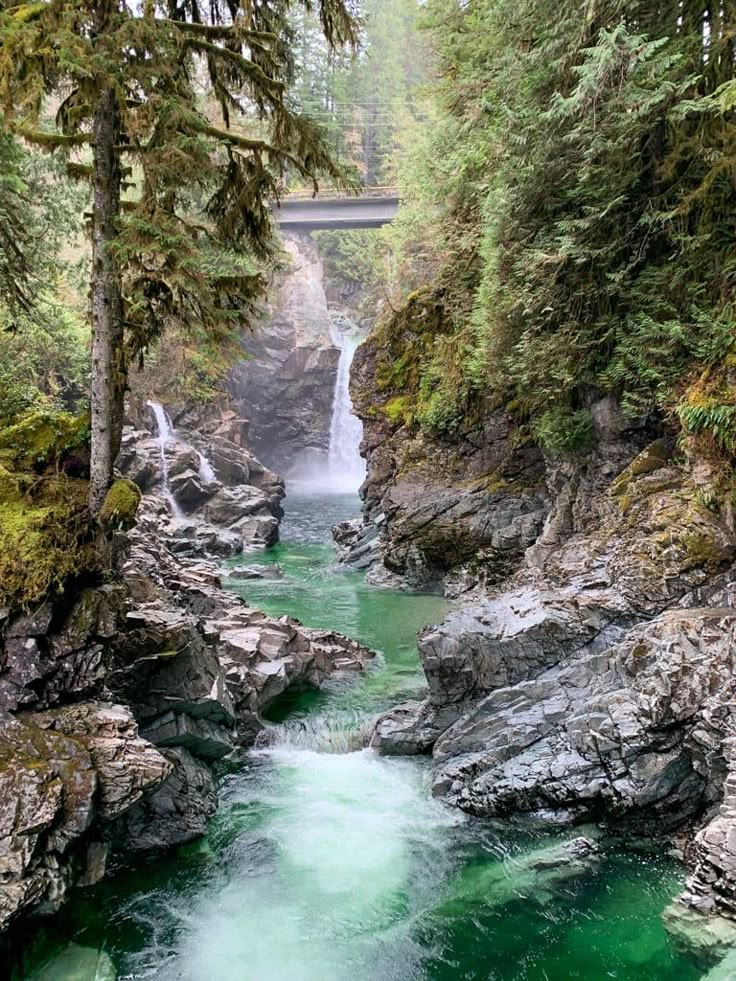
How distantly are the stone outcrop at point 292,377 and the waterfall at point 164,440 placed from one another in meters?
9.79

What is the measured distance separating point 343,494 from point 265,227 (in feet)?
103

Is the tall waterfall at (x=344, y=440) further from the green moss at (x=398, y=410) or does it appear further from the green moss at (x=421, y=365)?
the green moss at (x=398, y=410)

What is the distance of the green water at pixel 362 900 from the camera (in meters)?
6.07

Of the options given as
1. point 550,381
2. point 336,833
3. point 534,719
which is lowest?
point 336,833

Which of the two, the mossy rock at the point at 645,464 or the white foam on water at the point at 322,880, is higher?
the mossy rock at the point at 645,464

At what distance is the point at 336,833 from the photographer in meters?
8.22

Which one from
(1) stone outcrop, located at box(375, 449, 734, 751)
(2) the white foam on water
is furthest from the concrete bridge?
(2) the white foam on water

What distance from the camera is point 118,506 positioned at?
7867mm

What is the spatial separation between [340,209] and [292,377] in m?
11.3

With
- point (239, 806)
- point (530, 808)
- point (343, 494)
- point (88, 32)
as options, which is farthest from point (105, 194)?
point (343, 494)

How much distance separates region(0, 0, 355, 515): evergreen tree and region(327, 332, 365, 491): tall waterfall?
1309 inches

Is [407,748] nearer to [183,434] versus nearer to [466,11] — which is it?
[466,11]

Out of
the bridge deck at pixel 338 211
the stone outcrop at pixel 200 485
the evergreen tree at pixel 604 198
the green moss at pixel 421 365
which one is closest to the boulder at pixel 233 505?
the stone outcrop at pixel 200 485

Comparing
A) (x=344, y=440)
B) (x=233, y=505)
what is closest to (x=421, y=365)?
(x=233, y=505)
